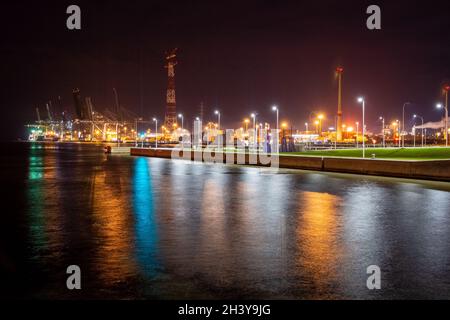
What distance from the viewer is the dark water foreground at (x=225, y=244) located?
19.1ft

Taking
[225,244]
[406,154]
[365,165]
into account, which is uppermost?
[406,154]

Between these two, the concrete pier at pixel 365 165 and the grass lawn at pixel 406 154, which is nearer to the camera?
the concrete pier at pixel 365 165

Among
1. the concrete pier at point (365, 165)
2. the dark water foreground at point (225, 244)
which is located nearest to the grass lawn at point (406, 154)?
the concrete pier at point (365, 165)

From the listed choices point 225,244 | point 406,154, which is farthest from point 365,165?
point 225,244

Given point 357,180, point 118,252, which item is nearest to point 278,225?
point 118,252

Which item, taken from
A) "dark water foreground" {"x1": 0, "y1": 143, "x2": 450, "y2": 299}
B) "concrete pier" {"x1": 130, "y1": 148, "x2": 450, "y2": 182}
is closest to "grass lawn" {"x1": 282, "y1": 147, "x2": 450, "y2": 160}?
"concrete pier" {"x1": 130, "y1": 148, "x2": 450, "y2": 182}

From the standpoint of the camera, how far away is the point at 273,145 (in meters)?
47.1

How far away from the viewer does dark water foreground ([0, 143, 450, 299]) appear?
5.82m

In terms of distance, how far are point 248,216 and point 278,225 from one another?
52.8 inches

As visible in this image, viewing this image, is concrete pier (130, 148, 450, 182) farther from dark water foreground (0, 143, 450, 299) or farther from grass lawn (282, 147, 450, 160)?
grass lawn (282, 147, 450, 160)

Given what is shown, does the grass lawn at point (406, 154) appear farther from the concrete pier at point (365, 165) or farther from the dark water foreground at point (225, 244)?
the dark water foreground at point (225, 244)

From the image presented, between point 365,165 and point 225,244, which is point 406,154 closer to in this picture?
point 365,165

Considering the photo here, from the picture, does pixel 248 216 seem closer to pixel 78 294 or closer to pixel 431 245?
pixel 431 245

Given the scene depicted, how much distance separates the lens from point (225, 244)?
8.27 metres
